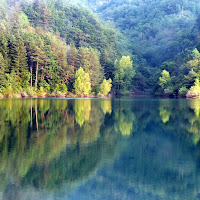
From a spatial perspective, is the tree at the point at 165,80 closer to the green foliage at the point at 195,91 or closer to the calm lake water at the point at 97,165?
the green foliage at the point at 195,91

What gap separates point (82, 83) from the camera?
65438 millimetres

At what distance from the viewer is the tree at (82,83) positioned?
Result: 65.7 meters

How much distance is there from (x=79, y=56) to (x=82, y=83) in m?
11.1

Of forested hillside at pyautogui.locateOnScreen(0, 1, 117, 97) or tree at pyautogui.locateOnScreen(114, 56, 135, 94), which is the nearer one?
forested hillside at pyautogui.locateOnScreen(0, 1, 117, 97)

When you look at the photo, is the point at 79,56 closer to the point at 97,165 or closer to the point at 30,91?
the point at 30,91

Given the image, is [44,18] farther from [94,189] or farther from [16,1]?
[94,189]

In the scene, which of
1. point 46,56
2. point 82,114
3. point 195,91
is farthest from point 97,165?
point 46,56

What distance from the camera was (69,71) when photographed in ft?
226

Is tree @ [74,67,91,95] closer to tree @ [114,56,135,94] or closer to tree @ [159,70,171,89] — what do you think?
tree @ [114,56,135,94]

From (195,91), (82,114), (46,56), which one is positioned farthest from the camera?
(46,56)

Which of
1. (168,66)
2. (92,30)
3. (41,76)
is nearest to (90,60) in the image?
(41,76)

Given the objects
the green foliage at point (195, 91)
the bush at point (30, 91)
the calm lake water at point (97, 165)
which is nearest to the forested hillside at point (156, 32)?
the green foliage at point (195, 91)

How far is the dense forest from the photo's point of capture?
5719 cm

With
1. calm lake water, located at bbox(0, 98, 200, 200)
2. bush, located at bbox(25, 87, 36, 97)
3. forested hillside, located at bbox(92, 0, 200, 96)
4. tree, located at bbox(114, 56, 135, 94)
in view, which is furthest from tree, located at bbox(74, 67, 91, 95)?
calm lake water, located at bbox(0, 98, 200, 200)
